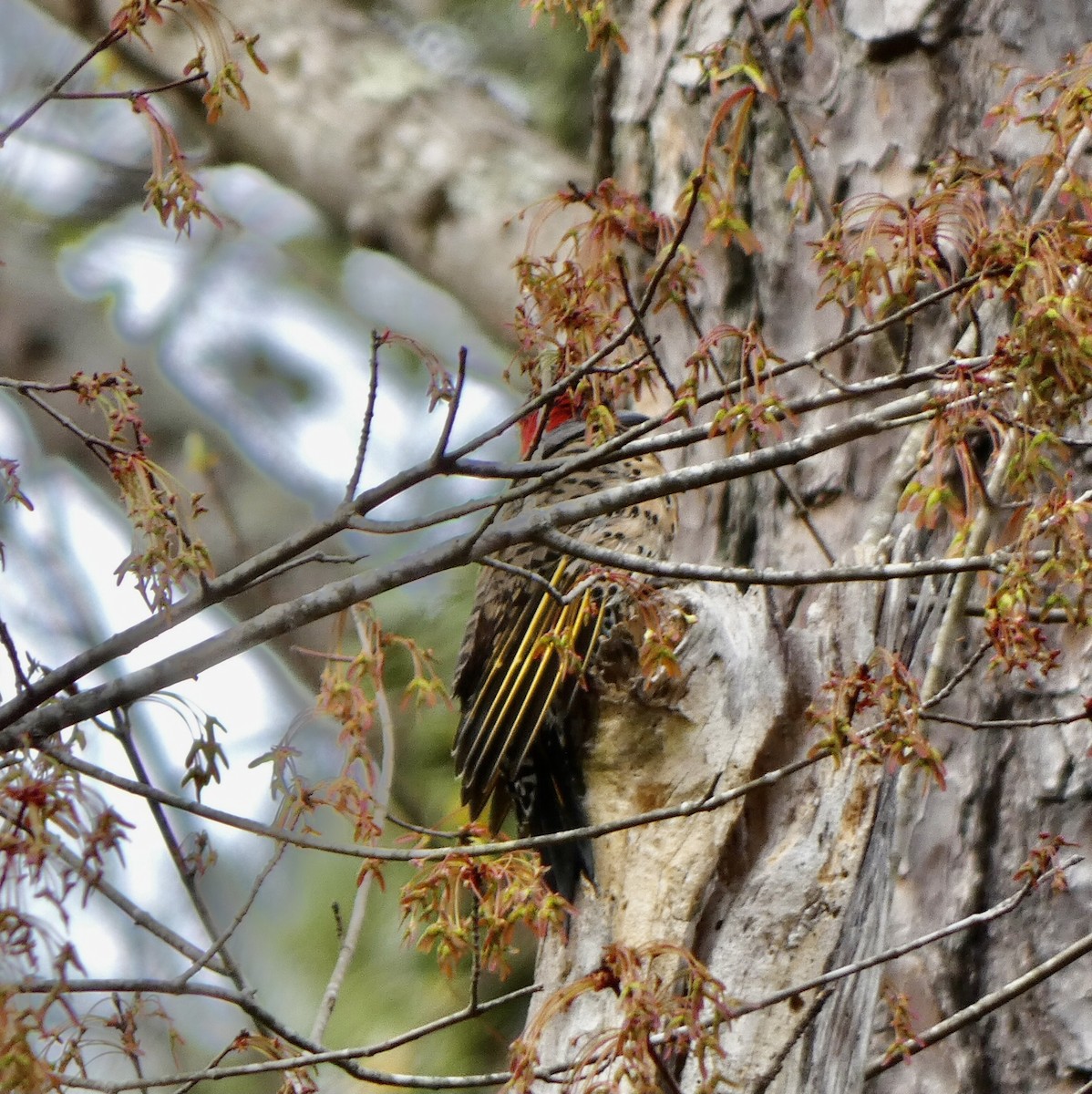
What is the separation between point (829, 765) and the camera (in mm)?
2504

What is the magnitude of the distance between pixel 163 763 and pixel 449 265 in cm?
215

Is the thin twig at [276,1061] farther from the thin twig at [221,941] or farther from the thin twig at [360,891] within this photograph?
the thin twig at [360,891]

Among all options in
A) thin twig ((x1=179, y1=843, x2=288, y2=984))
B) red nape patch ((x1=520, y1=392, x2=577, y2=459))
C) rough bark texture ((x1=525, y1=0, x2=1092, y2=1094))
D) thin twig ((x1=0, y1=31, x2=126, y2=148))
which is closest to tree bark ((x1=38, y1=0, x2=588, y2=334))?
red nape patch ((x1=520, y1=392, x2=577, y2=459))

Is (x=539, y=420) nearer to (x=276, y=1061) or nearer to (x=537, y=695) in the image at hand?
(x=537, y=695)

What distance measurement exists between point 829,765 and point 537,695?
2.37ft

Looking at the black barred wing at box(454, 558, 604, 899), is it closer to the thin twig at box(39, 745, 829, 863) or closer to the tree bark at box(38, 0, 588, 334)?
the thin twig at box(39, 745, 829, 863)

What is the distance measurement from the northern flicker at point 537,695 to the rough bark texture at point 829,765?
15cm

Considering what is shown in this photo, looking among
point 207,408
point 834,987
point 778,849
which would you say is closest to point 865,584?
point 778,849

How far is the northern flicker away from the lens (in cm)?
283

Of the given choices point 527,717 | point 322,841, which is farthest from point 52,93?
point 527,717

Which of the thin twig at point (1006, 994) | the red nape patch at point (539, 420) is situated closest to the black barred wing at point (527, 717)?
the red nape patch at point (539, 420)

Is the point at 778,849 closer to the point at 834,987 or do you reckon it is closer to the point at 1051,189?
the point at 834,987

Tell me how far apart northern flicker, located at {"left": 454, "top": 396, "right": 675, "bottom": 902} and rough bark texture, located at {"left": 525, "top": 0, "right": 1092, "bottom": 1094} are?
145 millimetres

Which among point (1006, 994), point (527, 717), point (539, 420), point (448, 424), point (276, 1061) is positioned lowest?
point (276, 1061)
